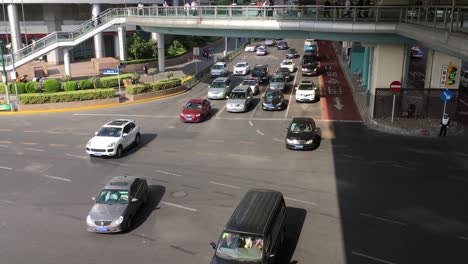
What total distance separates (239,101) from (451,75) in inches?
581

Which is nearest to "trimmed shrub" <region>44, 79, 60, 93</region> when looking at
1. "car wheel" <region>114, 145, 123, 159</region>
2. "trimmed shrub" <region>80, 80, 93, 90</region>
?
"trimmed shrub" <region>80, 80, 93, 90</region>

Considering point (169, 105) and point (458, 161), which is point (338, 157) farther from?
point (169, 105)

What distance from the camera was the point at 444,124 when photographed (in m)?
27.5

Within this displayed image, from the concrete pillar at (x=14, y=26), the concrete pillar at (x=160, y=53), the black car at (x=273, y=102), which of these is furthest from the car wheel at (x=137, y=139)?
the concrete pillar at (x=14, y=26)

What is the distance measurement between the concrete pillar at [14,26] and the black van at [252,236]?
49.2 m

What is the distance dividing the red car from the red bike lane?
8.38 m

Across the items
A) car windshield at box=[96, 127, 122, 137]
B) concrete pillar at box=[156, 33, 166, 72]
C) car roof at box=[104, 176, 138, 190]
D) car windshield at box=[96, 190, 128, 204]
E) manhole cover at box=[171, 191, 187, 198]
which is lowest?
manhole cover at box=[171, 191, 187, 198]

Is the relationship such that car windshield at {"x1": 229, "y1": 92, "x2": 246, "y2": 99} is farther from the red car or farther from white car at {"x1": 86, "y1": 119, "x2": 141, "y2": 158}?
white car at {"x1": 86, "y1": 119, "x2": 141, "y2": 158}

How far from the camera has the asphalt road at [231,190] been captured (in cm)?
1541

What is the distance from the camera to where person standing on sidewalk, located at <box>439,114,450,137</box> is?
2747cm

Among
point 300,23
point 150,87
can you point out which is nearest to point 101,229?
point 300,23

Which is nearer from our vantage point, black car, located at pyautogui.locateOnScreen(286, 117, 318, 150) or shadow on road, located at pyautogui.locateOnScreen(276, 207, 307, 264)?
shadow on road, located at pyautogui.locateOnScreen(276, 207, 307, 264)

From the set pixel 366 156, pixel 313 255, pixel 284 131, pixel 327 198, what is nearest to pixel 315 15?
pixel 284 131

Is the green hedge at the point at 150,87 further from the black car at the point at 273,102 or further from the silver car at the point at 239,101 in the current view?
the black car at the point at 273,102
